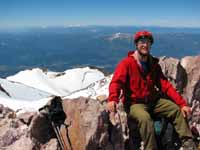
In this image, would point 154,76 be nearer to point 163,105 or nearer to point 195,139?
point 163,105

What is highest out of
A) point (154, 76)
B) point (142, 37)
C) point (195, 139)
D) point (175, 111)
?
point (142, 37)

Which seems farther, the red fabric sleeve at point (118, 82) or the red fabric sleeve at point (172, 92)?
the red fabric sleeve at point (172, 92)

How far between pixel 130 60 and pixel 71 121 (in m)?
2.14

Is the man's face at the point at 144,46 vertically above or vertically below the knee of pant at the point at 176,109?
above

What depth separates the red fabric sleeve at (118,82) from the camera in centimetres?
930

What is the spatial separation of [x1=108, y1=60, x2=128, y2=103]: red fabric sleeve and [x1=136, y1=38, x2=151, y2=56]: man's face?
1.61 feet

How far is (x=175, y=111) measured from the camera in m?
9.71

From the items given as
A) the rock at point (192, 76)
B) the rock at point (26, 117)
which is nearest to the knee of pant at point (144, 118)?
the rock at point (26, 117)

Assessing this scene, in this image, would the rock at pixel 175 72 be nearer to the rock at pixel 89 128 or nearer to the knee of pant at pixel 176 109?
the knee of pant at pixel 176 109

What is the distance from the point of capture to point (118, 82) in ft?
31.4

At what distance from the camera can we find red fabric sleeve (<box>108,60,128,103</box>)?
9.30 m

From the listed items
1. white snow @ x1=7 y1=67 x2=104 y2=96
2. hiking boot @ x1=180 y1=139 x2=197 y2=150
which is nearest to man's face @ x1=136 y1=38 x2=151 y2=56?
hiking boot @ x1=180 y1=139 x2=197 y2=150

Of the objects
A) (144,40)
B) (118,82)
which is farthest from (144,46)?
(118,82)

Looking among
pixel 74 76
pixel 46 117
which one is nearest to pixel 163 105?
pixel 46 117
